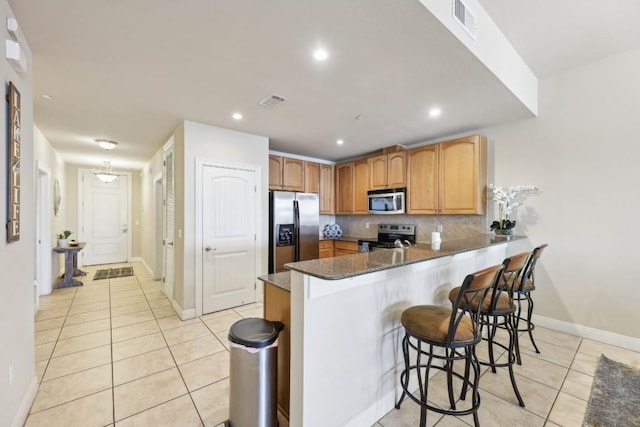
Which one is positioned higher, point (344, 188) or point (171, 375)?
point (344, 188)

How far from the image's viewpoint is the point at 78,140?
4.35 m

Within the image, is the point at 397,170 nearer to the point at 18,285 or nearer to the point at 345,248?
the point at 345,248

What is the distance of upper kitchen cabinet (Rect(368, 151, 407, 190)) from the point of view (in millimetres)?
4348

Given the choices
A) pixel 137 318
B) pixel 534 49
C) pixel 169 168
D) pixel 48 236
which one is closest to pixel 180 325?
pixel 137 318

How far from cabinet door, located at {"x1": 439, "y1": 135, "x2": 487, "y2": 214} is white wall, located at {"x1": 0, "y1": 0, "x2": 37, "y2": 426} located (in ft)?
13.9

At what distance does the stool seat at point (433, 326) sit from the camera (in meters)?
1.50

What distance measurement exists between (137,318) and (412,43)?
14.0ft

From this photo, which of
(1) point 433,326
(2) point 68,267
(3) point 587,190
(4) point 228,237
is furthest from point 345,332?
(2) point 68,267

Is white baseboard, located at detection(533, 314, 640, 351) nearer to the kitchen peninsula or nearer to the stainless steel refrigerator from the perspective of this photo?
the kitchen peninsula

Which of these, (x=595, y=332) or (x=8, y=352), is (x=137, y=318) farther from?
(x=595, y=332)

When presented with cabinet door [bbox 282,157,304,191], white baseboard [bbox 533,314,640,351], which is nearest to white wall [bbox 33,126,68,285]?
cabinet door [bbox 282,157,304,191]

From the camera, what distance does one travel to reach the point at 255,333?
5.21ft

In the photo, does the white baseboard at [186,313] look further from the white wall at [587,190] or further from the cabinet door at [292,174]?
the white wall at [587,190]

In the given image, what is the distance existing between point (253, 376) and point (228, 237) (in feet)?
8.01
